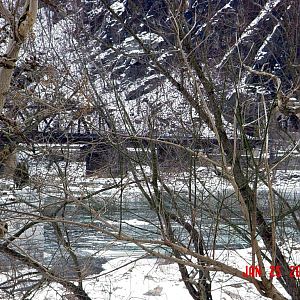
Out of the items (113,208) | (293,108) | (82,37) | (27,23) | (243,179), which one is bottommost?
(113,208)

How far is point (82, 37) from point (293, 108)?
11.7 feet

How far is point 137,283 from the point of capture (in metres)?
7.18

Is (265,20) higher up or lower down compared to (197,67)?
higher up

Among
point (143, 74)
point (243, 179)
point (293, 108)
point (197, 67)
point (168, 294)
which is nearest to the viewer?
point (293, 108)

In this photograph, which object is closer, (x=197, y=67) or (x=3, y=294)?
→ (x=197, y=67)

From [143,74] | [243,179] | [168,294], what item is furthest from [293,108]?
[143,74]

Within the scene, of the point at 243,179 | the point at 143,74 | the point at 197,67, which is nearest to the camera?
the point at 243,179

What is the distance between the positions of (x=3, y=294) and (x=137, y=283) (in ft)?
7.80

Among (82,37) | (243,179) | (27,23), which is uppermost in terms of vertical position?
(82,37)

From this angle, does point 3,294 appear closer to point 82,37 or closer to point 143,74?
point 82,37

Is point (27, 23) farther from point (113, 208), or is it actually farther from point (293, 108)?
point (113, 208)

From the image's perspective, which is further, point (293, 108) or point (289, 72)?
point (289, 72)

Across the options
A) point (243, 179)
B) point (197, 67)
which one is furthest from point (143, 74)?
point (243, 179)

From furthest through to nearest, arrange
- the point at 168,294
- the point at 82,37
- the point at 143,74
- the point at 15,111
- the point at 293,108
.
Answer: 1. the point at 143,74
2. the point at 168,294
3. the point at 82,37
4. the point at 15,111
5. the point at 293,108
